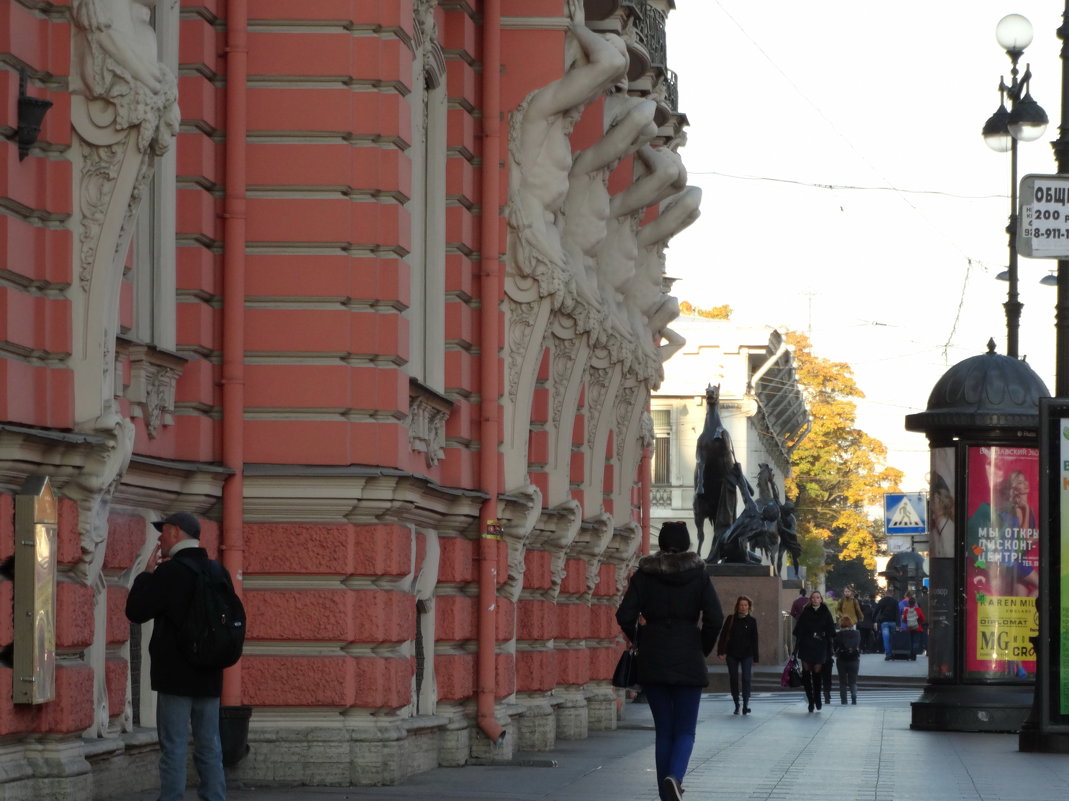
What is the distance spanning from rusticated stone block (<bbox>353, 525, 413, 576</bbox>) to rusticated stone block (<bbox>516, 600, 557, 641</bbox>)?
545cm

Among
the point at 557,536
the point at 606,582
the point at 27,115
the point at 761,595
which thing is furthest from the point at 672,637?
the point at 761,595

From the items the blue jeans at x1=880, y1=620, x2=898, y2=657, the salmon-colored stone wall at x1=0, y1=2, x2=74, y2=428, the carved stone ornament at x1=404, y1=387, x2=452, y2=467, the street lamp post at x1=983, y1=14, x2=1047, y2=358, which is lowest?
the blue jeans at x1=880, y1=620, x2=898, y2=657

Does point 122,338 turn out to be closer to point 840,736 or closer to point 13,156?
point 13,156

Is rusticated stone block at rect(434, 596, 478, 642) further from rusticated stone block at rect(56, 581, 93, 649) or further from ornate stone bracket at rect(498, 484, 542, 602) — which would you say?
rusticated stone block at rect(56, 581, 93, 649)

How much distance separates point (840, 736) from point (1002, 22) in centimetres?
833

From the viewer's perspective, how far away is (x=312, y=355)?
14.0 metres

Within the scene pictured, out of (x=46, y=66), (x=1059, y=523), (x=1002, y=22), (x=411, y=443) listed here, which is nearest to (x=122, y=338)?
(x=46, y=66)

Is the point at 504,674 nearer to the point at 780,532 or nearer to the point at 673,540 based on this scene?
the point at 673,540

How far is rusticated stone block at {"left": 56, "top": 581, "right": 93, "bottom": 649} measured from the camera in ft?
35.4

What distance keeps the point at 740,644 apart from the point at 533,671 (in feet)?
29.5

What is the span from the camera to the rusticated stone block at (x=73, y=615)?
10.8m

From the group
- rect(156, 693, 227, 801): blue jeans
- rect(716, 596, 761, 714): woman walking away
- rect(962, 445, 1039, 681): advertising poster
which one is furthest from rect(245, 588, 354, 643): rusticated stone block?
rect(716, 596, 761, 714): woman walking away

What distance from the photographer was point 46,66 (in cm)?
1099

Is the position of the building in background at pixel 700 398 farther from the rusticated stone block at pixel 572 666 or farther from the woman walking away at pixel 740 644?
the rusticated stone block at pixel 572 666
